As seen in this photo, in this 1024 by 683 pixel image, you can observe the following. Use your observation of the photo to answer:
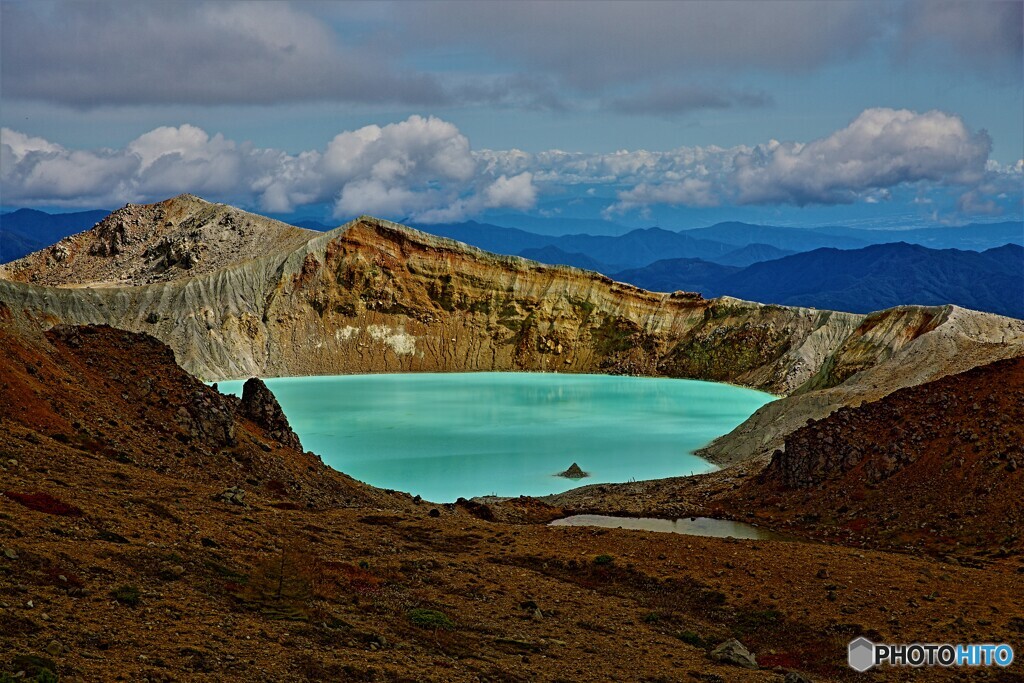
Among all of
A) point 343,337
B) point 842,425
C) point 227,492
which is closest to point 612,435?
point 842,425

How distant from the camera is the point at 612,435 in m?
56.1

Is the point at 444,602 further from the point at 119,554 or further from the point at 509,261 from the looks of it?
the point at 509,261

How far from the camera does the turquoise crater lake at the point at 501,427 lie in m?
43.5

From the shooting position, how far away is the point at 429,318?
10544cm

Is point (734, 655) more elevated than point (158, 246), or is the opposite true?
point (158, 246)

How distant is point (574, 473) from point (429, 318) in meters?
63.6

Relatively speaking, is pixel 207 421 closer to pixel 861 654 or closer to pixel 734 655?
pixel 734 655

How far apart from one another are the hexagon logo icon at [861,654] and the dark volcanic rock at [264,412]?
820 inches

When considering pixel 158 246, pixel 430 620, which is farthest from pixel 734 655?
pixel 158 246

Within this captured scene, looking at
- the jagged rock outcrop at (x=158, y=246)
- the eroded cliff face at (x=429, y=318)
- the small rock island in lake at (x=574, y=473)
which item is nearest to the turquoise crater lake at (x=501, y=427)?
the small rock island in lake at (x=574, y=473)

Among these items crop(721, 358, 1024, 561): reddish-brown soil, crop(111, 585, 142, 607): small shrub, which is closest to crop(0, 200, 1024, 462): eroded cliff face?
crop(721, 358, 1024, 561): reddish-brown soil

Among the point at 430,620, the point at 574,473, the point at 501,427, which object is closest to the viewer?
the point at 430,620

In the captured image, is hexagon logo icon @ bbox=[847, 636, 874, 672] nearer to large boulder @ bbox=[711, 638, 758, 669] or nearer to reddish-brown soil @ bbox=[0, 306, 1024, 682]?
reddish-brown soil @ bbox=[0, 306, 1024, 682]

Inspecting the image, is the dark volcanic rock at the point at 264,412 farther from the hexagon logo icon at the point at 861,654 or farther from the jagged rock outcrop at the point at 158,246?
the jagged rock outcrop at the point at 158,246
